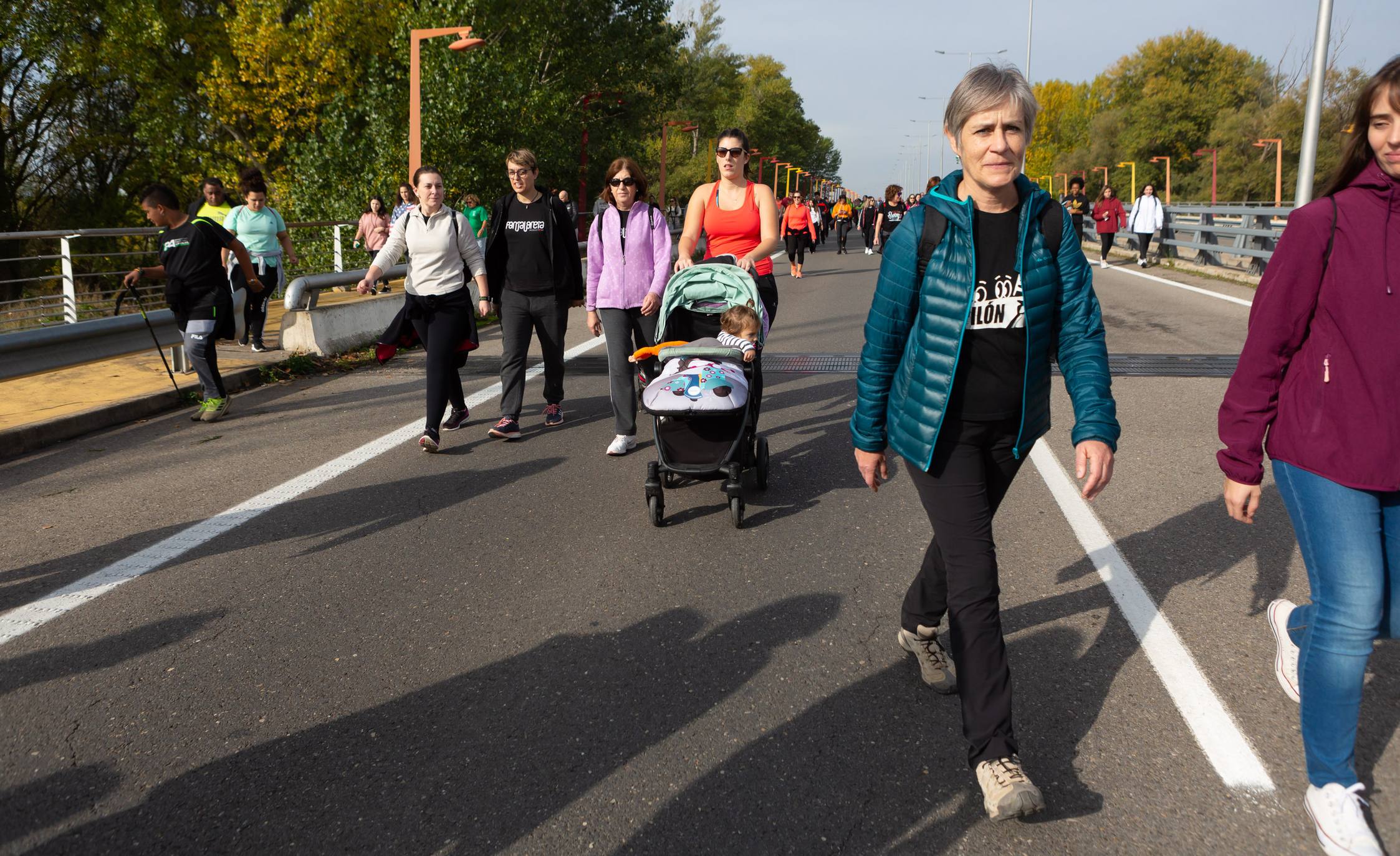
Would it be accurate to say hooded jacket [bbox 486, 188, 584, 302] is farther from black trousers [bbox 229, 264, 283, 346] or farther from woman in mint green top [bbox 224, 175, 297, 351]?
woman in mint green top [bbox 224, 175, 297, 351]

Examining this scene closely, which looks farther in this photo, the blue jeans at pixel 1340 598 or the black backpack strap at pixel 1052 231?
the black backpack strap at pixel 1052 231

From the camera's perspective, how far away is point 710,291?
6.59 m

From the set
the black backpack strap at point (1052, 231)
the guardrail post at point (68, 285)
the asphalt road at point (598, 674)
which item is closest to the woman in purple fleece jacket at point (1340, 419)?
the asphalt road at point (598, 674)

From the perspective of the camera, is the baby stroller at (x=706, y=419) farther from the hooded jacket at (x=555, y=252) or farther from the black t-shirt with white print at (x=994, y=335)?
the black t-shirt with white print at (x=994, y=335)

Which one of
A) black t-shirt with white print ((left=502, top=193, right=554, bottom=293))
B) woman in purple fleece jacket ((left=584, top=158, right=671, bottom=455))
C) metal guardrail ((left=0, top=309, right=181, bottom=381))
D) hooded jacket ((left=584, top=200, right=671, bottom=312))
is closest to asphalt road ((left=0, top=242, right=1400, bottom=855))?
woman in purple fleece jacket ((left=584, top=158, right=671, bottom=455))

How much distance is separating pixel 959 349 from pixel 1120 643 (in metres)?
1.65

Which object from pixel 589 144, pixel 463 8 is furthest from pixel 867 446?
pixel 589 144

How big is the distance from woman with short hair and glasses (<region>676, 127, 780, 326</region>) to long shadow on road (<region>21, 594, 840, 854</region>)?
3299 mm

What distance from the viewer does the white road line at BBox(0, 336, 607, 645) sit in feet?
14.9

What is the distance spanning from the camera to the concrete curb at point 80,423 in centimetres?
762

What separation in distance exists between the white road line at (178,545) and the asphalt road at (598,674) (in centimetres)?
7

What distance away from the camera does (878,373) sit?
3207 millimetres

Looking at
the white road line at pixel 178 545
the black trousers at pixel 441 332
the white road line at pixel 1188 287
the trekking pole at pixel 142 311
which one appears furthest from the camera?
the white road line at pixel 1188 287

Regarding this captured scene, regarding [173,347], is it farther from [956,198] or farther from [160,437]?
[956,198]
